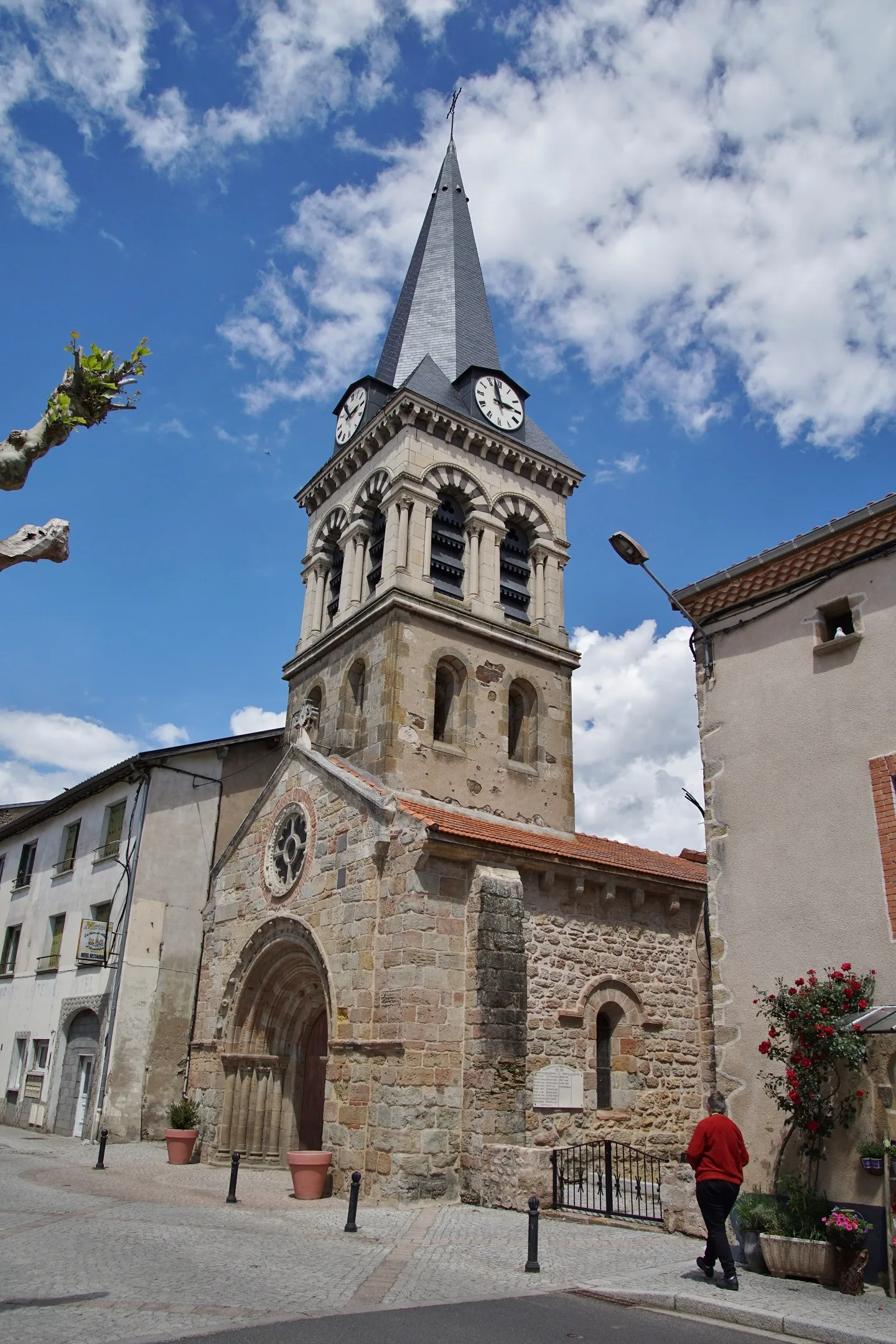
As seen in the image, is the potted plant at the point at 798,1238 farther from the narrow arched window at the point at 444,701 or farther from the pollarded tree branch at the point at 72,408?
the narrow arched window at the point at 444,701

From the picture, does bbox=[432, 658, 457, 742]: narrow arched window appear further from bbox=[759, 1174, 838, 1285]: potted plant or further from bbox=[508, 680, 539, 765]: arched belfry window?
bbox=[759, 1174, 838, 1285]: potted plant

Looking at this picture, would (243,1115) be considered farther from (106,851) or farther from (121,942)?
(106,851)

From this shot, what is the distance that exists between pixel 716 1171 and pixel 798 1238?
81 cm

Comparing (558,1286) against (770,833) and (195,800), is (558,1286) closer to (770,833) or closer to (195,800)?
(770,833)

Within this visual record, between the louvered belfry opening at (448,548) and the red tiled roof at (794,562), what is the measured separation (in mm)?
9079

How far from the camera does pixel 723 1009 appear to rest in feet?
30.5

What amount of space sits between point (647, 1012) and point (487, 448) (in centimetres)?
1209

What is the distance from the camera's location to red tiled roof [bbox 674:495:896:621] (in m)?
9.12

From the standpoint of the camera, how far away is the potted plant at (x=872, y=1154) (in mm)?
7613

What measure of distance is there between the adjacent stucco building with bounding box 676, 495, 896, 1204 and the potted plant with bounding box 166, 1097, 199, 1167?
10.2 metres

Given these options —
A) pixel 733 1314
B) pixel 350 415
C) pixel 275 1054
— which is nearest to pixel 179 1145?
pixel 275 1054

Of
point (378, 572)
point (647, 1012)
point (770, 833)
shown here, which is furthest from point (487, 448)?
point (770, 833)

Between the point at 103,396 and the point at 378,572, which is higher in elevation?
the point at 378,572

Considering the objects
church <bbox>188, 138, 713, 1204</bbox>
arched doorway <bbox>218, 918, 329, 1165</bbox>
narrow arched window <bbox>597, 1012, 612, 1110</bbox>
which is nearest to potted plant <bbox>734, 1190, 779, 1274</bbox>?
church <bbox>188, 138, 713, 1204</bbox>
